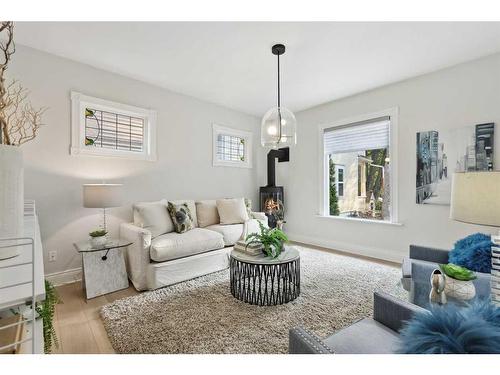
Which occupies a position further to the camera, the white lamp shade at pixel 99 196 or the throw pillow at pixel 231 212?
the throw pillow at pixel 231 212

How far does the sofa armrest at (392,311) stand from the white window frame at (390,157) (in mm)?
2686

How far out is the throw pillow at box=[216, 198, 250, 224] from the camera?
149 inches

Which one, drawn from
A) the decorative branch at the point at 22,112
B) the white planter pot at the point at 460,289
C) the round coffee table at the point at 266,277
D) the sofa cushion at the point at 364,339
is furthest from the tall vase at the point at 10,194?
the decorative branch at the point at 22,112

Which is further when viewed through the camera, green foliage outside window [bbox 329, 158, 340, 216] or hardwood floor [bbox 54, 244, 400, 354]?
green foliage outside window [bbox 329, 158, 340, 216]

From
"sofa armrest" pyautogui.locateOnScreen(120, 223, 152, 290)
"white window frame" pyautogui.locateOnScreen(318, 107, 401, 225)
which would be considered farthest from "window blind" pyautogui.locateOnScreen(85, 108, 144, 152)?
"white window frame" pyautogui.locateOnScreen(318, 107, 401, 225)

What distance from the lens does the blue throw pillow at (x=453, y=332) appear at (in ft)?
1.88

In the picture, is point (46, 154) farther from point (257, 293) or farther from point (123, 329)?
point (257, 293)

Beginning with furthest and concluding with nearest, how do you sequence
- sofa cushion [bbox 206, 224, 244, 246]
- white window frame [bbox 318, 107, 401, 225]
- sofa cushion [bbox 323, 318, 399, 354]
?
white window frame [bbox 318, 107, 401, 225], sofa cushion [bbox 206, 224, 244, 246], sofa cushion [bbox 323, 318, 399, 354]

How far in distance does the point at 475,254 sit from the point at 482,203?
0.84 metres

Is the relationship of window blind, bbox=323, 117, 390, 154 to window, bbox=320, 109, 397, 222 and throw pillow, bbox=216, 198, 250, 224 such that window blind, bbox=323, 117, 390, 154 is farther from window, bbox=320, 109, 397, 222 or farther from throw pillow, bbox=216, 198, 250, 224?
throw pillow, bbox=216, 198, 250, 224

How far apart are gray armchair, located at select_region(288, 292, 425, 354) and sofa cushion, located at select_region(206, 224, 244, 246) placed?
7.47 ft

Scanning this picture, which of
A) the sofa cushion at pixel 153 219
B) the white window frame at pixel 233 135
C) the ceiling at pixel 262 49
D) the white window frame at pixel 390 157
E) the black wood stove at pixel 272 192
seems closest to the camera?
the ceiling at pixel 262 49

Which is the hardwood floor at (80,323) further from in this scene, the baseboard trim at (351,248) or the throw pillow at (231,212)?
the baseboard trim at (351,248)
